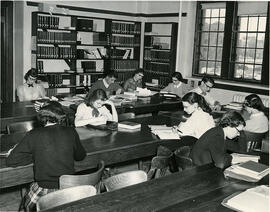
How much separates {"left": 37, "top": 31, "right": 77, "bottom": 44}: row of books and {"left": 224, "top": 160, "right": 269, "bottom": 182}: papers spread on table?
5.87 m

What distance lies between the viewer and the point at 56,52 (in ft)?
27.0

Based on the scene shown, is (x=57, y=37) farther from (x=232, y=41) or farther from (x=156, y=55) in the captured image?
(x=232, y=41)

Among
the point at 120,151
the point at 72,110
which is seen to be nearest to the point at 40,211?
the point at 120,151

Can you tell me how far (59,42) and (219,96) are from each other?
3651mm

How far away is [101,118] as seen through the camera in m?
4.77

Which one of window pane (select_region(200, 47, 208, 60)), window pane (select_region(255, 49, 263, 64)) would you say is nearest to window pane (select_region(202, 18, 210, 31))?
window pane (select_region(200, 47, 208, 60))

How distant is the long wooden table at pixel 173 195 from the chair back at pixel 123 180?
13 cm

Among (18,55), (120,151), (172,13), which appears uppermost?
(172,13)

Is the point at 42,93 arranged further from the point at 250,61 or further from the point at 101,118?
the point at 250,61

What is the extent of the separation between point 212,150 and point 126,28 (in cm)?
659

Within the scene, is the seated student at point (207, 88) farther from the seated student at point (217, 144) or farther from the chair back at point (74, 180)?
the chair back at point (74, 180)

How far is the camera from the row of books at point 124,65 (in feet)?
30.9

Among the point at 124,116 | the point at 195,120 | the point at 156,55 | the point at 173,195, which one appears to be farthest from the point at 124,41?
the point at 173,195

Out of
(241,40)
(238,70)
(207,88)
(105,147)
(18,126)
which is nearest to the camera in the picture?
(105,147)
